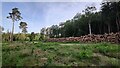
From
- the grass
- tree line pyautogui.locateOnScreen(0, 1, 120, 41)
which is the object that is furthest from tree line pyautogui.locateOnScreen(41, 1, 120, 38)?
the grass

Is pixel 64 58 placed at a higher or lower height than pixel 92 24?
lower

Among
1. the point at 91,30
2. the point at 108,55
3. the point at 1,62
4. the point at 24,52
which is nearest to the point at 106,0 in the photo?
the point at 91,30

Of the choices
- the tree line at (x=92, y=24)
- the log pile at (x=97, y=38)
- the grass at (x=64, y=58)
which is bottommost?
the grass at (x=64, y=58)

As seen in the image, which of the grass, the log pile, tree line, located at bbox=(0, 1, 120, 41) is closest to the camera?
the grass

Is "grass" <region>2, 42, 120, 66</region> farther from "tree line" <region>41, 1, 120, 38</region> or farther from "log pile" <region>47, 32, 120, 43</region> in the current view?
"tree line" <region>41, 1, 120, 38</region>

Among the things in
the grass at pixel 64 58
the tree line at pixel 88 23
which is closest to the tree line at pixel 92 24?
the tree line at pixel 88 23

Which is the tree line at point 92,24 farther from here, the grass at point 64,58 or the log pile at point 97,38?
the grass at point 64,58

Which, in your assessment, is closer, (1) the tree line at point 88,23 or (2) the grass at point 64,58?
(2) the grass at point 64,58

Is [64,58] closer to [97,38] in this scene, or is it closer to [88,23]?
[97,38]

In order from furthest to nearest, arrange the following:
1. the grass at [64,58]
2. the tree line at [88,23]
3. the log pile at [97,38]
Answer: the tree line at [88,23], the log pile at [97,38], the grass at [64,58]

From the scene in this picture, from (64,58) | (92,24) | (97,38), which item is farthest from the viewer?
(92,24)

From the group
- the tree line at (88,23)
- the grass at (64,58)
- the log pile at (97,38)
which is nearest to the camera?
the grass at (64,58)

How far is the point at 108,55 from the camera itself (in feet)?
28.7

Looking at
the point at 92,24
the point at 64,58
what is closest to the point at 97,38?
the point at 92,24
